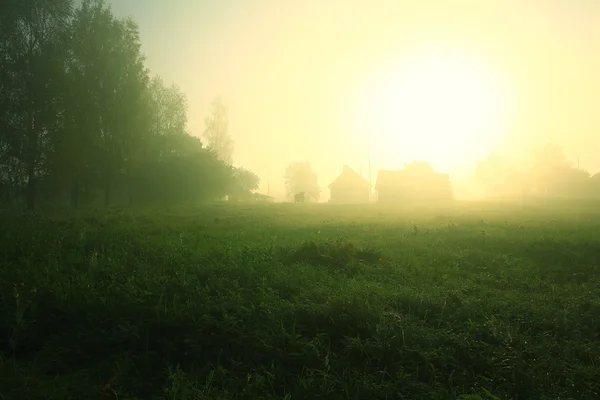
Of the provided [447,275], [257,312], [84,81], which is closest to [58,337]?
[257,312]

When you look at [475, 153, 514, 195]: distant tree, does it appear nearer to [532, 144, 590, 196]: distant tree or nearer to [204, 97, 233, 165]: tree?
[532, 144, 590, 196]: distant tree

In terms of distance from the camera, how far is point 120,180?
106ft

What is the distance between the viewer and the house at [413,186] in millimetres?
63156

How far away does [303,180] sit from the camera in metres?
91.2

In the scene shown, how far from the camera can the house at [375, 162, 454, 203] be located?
63156 mm

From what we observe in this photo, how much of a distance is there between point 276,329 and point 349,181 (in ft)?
220

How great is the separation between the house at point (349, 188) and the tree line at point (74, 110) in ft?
129

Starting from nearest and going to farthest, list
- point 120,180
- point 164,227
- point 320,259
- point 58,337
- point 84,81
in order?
point 58,337 < point 320,259 < point 164,227 < point 84,81 < point 120,180

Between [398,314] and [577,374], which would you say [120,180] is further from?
[577,374]

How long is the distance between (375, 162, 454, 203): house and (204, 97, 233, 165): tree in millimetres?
25894

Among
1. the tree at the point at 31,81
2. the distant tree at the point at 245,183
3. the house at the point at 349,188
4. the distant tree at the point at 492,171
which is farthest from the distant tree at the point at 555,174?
the tree at the point at 31,81

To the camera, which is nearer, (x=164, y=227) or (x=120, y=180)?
(x=164, y=227)

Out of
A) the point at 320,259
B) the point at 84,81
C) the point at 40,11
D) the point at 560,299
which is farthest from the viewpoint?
the point at 84,81

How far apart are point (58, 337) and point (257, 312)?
312 centimetres
